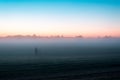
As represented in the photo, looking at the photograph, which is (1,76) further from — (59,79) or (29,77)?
(59,79)

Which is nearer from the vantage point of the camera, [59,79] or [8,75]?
[59,79]

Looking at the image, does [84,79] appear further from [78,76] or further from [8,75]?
[8,75]

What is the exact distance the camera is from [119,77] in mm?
21203

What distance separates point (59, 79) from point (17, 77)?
387cm

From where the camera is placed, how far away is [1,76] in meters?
21.4

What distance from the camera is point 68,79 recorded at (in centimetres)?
1992

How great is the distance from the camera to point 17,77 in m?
20.8

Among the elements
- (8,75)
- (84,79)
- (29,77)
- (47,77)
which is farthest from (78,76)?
(8,75)

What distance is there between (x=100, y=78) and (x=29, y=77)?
6.28 metres

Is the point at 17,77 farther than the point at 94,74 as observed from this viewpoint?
No

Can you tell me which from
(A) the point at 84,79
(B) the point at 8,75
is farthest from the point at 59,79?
(B) the point at 8,75

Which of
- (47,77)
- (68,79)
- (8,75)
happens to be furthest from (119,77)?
(8,75)

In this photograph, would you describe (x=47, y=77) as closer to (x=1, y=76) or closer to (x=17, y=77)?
(x=17, y=77)

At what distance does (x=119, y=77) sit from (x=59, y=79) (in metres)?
5.60
